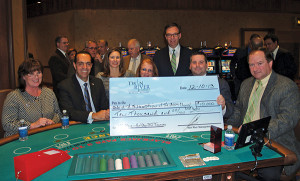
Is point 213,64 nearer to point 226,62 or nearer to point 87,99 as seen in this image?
point 226,62

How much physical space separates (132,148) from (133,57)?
318cm

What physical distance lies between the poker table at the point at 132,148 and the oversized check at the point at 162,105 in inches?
3.4

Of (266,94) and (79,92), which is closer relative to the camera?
(266,94)

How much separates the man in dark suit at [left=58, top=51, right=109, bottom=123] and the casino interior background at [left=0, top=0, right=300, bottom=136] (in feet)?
21.8

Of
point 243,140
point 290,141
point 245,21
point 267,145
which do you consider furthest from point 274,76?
point 245,21

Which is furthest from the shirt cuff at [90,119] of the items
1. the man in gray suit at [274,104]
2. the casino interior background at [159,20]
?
the casino interior background at [159,20]

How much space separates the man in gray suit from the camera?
2160mm

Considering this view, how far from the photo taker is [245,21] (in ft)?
34.2

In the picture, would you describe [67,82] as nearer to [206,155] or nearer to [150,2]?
[206,155]

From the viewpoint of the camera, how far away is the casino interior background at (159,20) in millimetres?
9289

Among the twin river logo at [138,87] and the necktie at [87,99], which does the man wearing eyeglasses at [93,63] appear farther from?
the twin river logo at [138,87]

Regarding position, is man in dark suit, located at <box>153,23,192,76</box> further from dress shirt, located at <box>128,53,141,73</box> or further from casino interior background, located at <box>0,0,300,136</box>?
casino interior background, located at <box>0,0,300,136</box>

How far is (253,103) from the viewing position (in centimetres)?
256

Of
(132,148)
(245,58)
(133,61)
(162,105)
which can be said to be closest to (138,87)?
(162,105)
